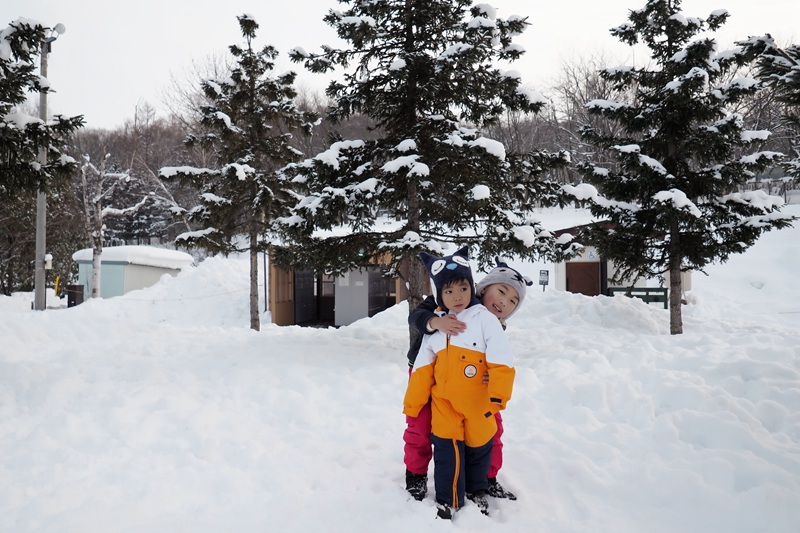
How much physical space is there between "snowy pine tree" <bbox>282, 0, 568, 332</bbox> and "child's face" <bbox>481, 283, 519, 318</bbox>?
3601 mm

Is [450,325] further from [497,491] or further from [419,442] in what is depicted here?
[497,491]

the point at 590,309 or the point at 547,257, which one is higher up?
the point at 547,257

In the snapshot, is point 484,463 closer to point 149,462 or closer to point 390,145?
point 149,462

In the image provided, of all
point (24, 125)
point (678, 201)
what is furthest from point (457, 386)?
point (678, 201)

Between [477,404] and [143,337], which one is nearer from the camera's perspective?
[477,404]

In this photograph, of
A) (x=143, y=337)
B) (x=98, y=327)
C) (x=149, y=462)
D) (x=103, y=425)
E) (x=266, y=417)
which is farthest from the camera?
(x=98, y=327)

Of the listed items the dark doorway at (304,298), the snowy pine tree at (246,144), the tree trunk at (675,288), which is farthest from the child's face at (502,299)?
the dark doorway at (304,298)

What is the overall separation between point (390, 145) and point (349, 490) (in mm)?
5603

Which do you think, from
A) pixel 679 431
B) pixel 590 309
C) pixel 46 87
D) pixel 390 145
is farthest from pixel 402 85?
pixel 590 309

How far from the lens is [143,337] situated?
Result: 374 inches

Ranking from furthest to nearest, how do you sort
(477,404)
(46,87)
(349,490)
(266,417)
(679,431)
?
(46,87), (266,417), (679,431), (349,490), (477,404)

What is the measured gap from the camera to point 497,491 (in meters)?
3.45

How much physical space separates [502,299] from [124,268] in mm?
21081

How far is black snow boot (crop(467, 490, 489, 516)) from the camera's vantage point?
3209 mm
